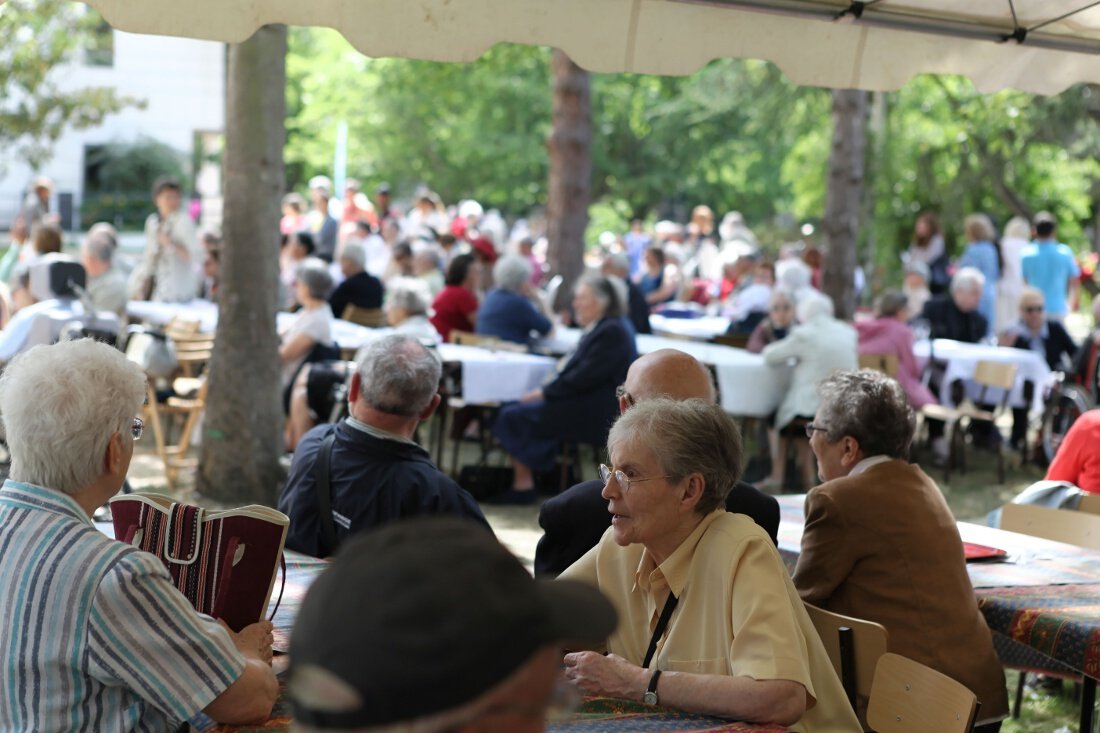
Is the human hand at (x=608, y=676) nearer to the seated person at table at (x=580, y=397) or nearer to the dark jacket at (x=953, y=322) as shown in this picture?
the seated person at table at (x=580, y=397)

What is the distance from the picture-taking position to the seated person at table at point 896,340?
10305 millimetres

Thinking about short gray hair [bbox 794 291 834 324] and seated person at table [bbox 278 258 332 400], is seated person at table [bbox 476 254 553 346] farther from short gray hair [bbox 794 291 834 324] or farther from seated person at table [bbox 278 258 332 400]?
short gray hair [bbox 794 291 834 324]

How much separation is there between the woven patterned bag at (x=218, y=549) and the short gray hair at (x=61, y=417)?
289 millimetres

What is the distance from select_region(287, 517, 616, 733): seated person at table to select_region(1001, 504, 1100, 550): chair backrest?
4.08 metres

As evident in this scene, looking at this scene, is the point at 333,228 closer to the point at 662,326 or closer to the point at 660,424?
Answer: the point at 662,326

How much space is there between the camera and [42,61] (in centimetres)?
2075

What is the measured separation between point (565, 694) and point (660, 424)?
1.86m

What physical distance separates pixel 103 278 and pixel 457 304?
267 centimetres

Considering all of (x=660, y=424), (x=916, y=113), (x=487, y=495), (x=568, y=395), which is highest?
(x=916, y=113)

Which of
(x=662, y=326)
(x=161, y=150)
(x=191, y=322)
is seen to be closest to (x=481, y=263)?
(x=662, y=326)

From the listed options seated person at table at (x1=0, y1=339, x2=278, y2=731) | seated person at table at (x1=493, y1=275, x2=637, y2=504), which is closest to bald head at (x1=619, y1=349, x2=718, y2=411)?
seated person at table at (x1=0, y1=339, x2=278, y2=731)

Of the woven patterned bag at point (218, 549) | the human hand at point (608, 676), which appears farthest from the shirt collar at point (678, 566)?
the woven patterned bag at point (218, 549)

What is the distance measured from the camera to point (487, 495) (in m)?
9.16

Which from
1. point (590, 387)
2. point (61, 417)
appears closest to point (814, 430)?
point (61, 417)
